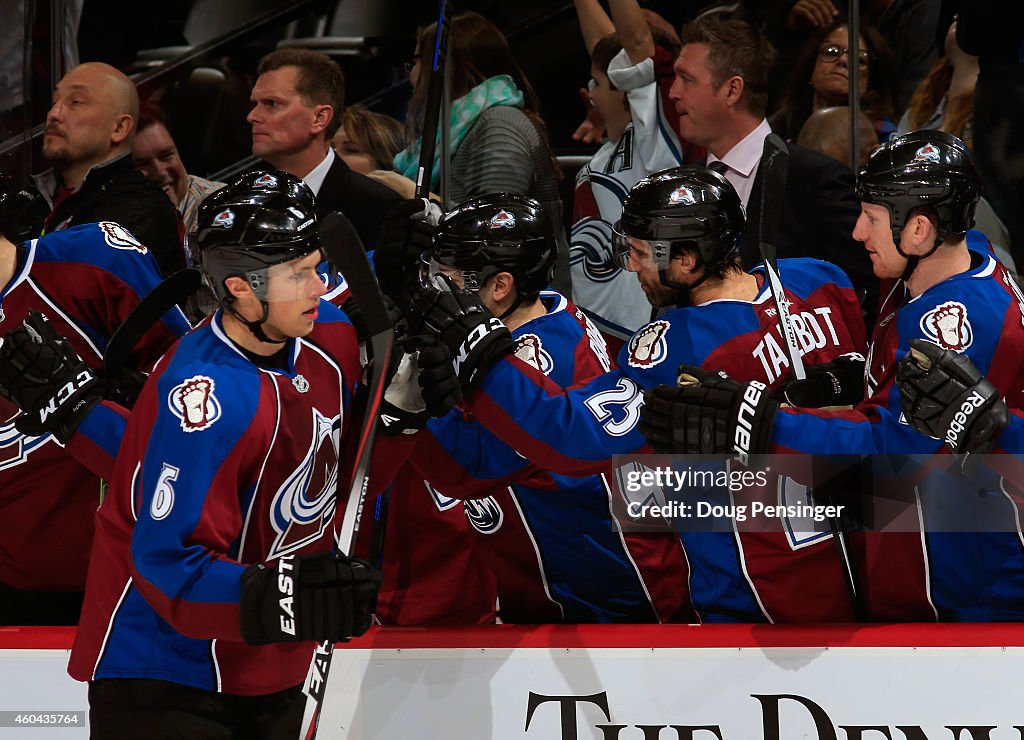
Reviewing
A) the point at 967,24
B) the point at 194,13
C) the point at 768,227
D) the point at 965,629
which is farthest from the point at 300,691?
the point at 194,13

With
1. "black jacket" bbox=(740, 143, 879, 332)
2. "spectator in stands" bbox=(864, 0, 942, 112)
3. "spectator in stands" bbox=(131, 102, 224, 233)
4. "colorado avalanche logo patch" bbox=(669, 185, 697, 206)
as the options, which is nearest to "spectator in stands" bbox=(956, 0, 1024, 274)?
"spectator in stands" bbox=(864, 0, 942, 112)

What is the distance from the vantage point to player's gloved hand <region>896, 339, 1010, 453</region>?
2438 mm

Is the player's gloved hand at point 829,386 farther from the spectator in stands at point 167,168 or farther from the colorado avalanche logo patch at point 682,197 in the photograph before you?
the spectator in stands at point 167,168

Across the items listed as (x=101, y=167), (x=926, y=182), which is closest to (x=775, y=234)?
(x=926, y=182)

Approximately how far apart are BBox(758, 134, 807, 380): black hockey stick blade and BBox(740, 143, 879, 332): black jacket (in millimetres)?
443

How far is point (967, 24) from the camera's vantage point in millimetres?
3855

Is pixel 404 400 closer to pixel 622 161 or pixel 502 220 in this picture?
pixel 502 220

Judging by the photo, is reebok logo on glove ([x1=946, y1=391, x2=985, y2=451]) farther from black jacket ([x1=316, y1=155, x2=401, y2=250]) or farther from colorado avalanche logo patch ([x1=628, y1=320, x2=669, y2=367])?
black jacket ([x1=316, y1=155, x2=401, y2=250])

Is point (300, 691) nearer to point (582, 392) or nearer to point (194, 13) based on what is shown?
point (582, 392)

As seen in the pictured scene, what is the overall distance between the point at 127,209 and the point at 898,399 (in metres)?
2.13

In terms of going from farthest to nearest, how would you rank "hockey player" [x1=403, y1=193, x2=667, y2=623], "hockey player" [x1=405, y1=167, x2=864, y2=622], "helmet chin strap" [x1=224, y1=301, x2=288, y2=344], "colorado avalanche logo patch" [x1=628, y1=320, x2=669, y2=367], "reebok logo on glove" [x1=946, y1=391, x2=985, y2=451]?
1. "hockey player" [x1=403, y1=193, x2=667, y2=623]
2. "colorado avalanche logo patch" [x1=628, y1=320, x2=669, y2=367]
3. "hockey player" [x1=405, y1=167, x2=864, y2=622]
4. "reebok logo on glove" [x1=946, y1=391, x2=985, y2=451]
5. "helmet chin strap" [x1=224, y1=301, x2=288, y2=344]

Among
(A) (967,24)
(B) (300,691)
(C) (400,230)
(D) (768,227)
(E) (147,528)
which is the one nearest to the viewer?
(E) (147,528)

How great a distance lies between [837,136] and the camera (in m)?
3.96

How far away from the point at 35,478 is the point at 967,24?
2760 mm
